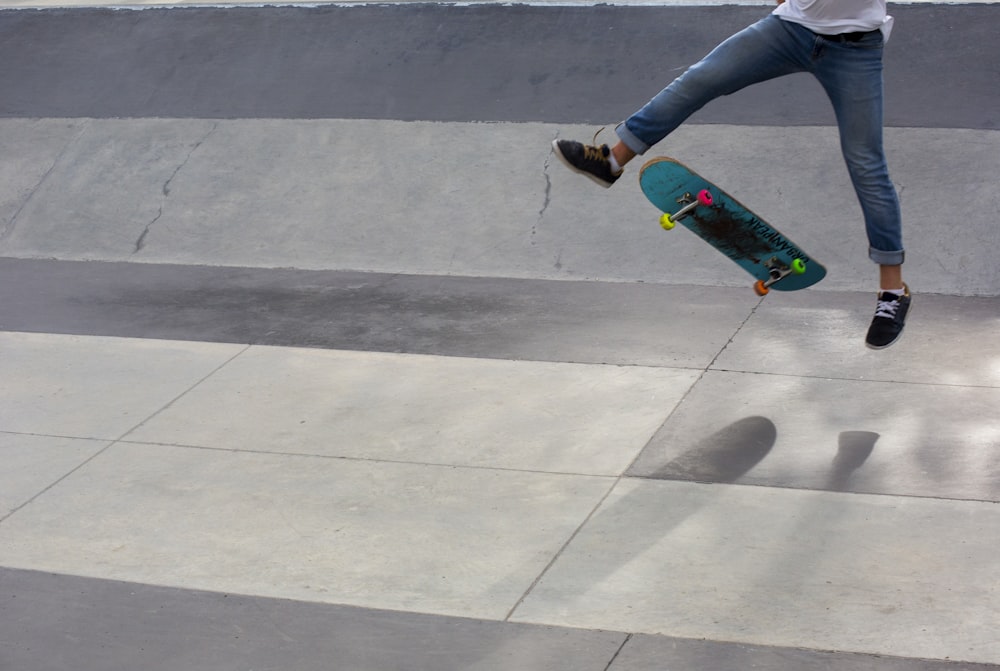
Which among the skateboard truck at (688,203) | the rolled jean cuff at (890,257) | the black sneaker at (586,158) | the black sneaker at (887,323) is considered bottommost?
the black sneaker at (887,323)

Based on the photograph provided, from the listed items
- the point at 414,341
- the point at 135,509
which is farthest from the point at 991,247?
the point at 135,509

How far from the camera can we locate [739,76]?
516 centimetres

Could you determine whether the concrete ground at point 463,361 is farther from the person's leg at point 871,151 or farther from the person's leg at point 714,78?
the person's leg at point 714,78

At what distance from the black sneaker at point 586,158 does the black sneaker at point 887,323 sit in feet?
4.17

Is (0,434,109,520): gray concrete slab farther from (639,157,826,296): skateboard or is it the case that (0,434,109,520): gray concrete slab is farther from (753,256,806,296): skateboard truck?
(753,256,806,296): skateboard truck

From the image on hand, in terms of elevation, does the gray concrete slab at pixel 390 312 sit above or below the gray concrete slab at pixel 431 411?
below

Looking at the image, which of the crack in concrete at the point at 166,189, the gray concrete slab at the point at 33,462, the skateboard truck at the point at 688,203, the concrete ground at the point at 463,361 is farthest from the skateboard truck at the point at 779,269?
the crack in concrete at the point at 166,189

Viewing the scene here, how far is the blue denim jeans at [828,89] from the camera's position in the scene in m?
4.98

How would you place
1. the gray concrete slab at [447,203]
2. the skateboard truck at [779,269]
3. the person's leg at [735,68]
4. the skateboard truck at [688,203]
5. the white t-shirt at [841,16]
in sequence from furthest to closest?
the gray concrete slab at [447,203]
the skateboard truck at [779,269]
the skateboard truck at [688,203]
the person's leg at [735,68]
the white t-shirt at [841,16]

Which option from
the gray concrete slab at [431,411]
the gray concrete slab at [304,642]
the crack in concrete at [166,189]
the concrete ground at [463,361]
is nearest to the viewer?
the gray concrete slab at [304,642]

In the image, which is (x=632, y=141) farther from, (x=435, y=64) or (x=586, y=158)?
(x=435, y=64)

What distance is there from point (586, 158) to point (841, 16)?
118 centimetres

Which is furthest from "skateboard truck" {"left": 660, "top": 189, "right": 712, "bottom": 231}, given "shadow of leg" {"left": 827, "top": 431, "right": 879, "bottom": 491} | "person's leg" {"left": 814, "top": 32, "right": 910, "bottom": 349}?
"shadow of leg" {"left": 827, "top": 431, "right": 879, "bottom": 491}

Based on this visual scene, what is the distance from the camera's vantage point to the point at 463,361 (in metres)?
5.77
